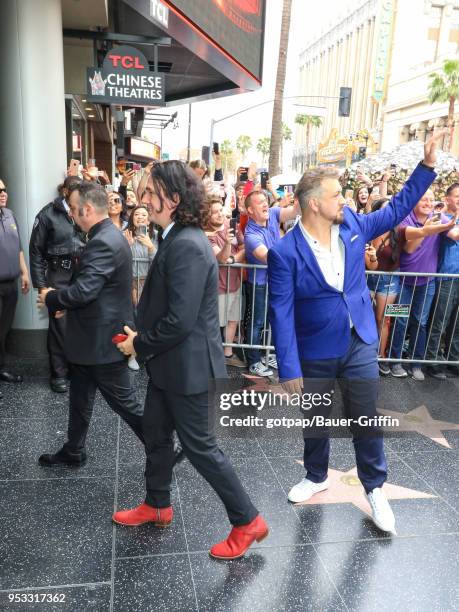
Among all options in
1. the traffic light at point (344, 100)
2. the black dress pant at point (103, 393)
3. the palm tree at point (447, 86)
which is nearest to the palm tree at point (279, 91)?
the traffic light at point (344, 100)

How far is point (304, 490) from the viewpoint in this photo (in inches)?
139

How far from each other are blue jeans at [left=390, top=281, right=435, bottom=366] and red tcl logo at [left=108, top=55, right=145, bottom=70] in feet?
15.7

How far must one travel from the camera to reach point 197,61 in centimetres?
1324

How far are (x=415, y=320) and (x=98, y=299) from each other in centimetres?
399

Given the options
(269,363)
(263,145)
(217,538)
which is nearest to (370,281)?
(269,363)

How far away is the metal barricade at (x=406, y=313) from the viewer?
596cm

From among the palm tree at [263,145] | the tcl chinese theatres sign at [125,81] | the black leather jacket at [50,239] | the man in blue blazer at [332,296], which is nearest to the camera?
the man in blue blazer at [332,296]

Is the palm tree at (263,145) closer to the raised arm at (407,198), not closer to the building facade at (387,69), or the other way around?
the building facade at (387,69)

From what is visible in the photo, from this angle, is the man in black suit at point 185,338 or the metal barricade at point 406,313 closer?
the man in black suit at point 185,338

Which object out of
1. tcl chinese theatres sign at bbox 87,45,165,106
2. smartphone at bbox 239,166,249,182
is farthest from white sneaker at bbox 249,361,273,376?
smartphone at bbox 239,166,249,182

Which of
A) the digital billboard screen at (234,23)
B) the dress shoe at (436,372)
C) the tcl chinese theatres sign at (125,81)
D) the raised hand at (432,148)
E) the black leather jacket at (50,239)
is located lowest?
the dress shoe at (436,372)

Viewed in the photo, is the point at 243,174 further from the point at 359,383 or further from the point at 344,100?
the point at 344,100

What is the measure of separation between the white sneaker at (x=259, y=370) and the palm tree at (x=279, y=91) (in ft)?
51.0

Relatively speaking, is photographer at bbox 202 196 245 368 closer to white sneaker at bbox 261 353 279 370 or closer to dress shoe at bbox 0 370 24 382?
white sneaker at bbox 261 353 279 370
